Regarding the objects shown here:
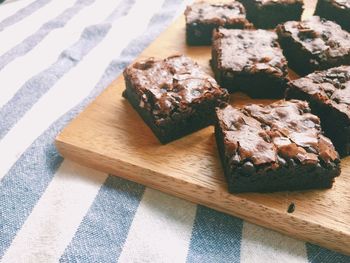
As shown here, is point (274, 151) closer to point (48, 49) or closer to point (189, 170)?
point (189, 170)

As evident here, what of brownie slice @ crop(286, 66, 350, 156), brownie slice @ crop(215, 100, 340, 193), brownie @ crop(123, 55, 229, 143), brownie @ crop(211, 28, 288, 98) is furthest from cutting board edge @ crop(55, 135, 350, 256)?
brownie @ crop(211, 28, 288, 98)

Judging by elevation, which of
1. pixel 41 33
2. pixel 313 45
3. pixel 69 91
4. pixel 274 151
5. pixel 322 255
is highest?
pixel 313 45

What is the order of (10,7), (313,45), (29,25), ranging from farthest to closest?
(10,7), (29,25), (313,45)

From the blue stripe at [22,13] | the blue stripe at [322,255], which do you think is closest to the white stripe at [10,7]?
the blue stripe at [22,13]

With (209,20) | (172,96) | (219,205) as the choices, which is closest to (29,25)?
(209,20)

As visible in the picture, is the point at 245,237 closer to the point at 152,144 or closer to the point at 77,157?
the point at 152,144

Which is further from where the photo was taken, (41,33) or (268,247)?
(41,33)
